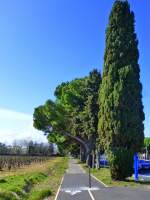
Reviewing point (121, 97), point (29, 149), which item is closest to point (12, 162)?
point (121, 97)

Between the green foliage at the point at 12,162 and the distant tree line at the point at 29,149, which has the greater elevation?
the distant tree line at the point at 29,149

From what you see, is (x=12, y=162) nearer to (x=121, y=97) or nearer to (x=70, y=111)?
(x=70, y=111)

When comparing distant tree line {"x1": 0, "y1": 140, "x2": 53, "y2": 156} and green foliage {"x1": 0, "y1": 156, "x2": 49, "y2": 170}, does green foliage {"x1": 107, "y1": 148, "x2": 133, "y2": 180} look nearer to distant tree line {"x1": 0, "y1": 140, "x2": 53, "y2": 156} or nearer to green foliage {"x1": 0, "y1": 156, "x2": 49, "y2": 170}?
green foliage {"x1": 0, "y1": 156, "x2": 49, "y2": 170}

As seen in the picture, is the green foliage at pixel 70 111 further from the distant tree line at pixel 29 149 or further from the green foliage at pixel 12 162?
the distant tree line at pixel 29 149

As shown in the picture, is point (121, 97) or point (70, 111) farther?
point (70, 111)

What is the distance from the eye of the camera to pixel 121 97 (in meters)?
28.9

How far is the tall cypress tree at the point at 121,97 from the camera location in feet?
94.1

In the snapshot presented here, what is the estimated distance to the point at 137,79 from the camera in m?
29.6

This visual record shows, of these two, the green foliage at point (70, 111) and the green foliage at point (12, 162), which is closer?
the green foliage at point (70, 111)

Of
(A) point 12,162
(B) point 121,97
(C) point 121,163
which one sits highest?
(B) point 121,97

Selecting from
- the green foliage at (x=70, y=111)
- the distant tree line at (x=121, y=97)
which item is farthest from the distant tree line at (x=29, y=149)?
the distant tree line at (x=121, y=97)

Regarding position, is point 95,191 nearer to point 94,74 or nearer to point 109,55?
point 109,55

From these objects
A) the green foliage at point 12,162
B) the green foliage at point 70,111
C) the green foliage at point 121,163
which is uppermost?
the green foliage at point 70,111

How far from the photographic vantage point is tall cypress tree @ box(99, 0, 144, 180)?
2869cm
